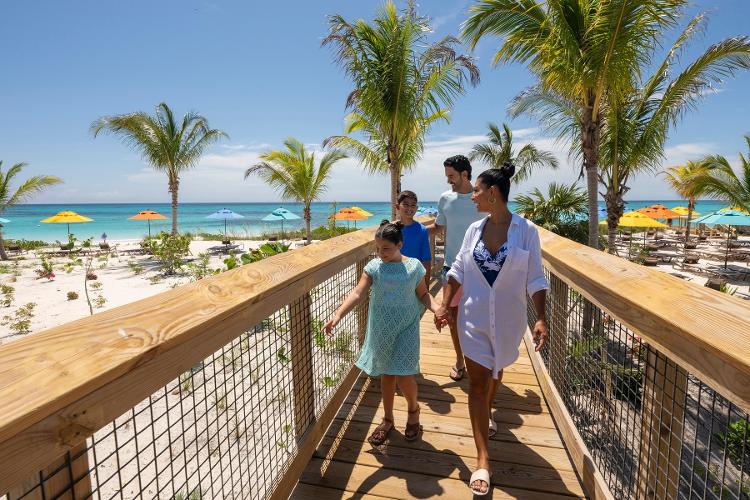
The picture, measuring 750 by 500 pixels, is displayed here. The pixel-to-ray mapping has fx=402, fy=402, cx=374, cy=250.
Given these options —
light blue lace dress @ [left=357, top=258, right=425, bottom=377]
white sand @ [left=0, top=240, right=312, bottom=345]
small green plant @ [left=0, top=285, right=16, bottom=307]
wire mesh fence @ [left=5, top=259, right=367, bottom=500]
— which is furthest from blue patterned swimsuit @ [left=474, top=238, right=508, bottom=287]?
small green plant @ [left=0, top=285, right=16, bottom=307]

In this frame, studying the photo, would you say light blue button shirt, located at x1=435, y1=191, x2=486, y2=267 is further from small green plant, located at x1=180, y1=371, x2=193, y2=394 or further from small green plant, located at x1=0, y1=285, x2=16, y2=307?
small green plant, located at x1=0, y1=285, x2=16, y2=307

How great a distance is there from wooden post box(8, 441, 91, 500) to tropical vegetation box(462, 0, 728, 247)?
820 centimetres

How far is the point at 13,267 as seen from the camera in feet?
53.4

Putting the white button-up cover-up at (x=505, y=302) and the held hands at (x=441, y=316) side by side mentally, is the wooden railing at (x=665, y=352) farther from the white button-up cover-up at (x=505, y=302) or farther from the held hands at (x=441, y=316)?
the held hands at (x=441, y=316)

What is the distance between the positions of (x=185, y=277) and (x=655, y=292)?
539 inches

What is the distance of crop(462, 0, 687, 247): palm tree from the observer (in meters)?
6.71

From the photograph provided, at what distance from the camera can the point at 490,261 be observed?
2.33m

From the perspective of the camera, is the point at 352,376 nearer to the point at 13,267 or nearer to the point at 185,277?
the point at 185,277

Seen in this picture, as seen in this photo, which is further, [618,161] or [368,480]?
[618,161]

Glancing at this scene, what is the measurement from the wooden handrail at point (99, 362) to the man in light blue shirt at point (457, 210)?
2.30 meters

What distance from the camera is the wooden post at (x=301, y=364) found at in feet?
7.76

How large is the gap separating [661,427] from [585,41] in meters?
7.41

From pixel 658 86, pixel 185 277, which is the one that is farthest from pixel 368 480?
pixel 185 277

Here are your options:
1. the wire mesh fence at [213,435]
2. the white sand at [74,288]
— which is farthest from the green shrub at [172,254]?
the wire mesh fence at [213,435]
